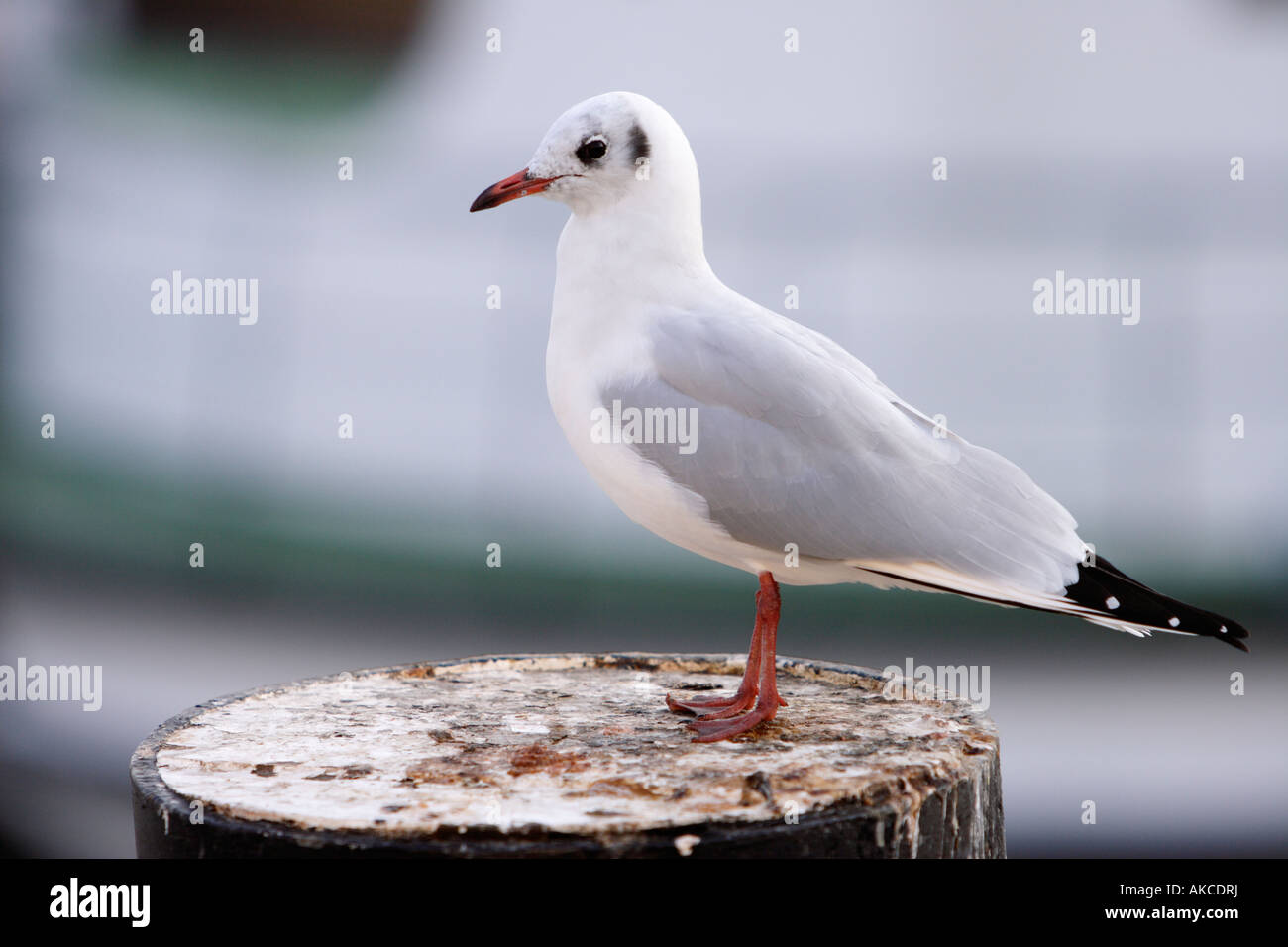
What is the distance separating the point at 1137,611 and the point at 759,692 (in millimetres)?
557

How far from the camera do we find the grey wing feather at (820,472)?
1.76 m

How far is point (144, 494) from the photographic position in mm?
4500

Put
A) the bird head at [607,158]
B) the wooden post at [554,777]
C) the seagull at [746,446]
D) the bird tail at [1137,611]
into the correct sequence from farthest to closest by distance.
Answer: the bird head at [607,158] < the seagull at [746,446] < the bird tail at [1137,611] < the wooden post at [554,777]

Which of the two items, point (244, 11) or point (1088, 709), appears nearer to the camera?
point (1088, 709)

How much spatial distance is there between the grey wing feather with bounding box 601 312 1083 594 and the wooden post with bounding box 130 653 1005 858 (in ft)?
0.88

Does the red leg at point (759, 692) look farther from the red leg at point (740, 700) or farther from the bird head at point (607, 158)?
the bird head at point (607, 158)

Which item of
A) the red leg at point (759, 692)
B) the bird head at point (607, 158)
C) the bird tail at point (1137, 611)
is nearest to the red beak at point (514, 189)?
the bird head at point (607, 158)

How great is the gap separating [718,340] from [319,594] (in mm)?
3063

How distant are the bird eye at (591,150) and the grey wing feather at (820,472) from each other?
317mm

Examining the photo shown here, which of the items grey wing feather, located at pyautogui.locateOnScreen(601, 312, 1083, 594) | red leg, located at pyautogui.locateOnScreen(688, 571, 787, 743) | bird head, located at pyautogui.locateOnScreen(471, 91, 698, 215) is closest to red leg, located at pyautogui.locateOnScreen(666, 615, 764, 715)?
red leg, located at pyautogui.locateOnScreen(688, 571, 787, 743)

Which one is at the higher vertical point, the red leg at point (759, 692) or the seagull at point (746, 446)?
the seagull at point (746, 446)

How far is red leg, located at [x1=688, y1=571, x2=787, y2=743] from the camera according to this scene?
1.69 m

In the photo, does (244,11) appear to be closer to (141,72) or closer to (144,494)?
(141,72)

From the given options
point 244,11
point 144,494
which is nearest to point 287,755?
point 144,494
